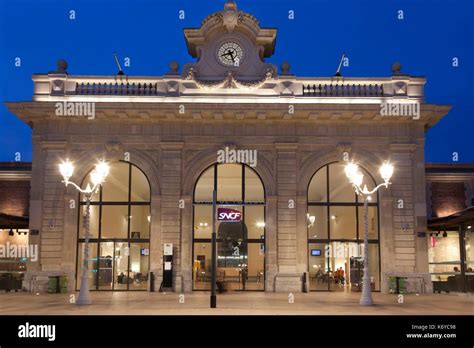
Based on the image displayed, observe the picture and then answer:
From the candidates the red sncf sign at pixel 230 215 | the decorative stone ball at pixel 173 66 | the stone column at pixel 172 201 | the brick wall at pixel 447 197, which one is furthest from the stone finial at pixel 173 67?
the brick wall at pixel 447 197

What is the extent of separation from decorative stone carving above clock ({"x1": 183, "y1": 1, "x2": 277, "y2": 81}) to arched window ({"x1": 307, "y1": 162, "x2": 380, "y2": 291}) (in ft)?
23.0

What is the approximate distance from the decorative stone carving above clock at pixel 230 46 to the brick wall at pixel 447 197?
12.4 meters

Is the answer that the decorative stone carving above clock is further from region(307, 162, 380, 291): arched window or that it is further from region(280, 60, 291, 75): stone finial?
region(307, 162, 380, 291): arched window

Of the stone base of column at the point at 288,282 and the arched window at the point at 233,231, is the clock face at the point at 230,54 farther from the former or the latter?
the stone base of column at the point at 288,282

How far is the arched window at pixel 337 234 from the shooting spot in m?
31.7

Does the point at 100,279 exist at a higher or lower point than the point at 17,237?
lower

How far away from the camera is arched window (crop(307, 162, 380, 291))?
3166cm

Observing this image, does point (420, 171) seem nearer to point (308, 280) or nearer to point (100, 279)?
point (308, 280)

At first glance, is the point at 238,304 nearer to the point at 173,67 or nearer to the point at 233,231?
the point at 233,231

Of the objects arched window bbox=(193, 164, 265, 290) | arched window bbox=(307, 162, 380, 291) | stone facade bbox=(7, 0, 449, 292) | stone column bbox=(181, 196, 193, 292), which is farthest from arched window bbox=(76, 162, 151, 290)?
arched window bbox=(307, 162, 380, 291)

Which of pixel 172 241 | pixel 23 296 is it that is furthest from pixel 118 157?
pixel 23 296

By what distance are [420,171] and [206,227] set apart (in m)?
11.7

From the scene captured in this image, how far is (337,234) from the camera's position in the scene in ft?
104

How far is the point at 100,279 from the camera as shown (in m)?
31.5
